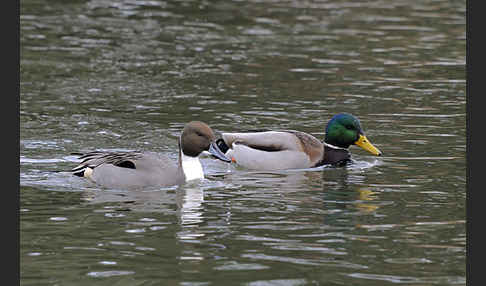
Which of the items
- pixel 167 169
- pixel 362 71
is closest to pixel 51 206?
pixel 167 169

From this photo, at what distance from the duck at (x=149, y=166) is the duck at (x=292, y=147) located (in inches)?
47.4

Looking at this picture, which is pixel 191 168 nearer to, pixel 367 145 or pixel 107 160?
pixel 107 160

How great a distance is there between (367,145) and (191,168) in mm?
2831

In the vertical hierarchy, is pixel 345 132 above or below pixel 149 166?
above

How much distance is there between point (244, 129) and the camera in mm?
15617

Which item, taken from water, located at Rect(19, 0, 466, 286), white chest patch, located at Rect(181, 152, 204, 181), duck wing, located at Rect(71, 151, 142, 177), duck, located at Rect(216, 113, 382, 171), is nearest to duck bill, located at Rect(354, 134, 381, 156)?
duck, located at Rect(216, 113, 382, 171)

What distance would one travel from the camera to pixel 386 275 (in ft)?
28.4

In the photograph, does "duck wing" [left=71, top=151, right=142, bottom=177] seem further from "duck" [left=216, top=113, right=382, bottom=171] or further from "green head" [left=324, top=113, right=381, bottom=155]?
"green head" [left=324, top=113, right=381, bottom=155]

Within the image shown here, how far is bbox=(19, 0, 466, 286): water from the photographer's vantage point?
9141mm

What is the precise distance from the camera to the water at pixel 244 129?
9.14m

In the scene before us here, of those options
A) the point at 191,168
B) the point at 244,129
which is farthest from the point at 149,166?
the point at 244,129

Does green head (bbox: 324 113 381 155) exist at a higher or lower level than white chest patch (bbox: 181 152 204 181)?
higher

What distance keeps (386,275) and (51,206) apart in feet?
13.4

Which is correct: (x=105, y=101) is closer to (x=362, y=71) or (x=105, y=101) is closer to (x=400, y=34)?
(x=362, y=71)
